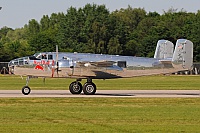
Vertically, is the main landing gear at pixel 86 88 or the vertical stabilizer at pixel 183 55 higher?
the vertical stabilizer at pixel 183 55

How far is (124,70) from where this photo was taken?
1607 inches

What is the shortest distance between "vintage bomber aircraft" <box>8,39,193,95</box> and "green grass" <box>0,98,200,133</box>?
14.6 ft

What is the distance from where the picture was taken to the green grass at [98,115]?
22.6m

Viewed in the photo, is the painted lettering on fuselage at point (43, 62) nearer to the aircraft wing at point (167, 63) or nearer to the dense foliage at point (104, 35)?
the aircraft wing at point (167, 63)

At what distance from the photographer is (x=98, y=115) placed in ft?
87.7

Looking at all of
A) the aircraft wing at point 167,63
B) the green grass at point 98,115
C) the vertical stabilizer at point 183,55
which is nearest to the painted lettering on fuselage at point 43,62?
the green grass at point 98,115

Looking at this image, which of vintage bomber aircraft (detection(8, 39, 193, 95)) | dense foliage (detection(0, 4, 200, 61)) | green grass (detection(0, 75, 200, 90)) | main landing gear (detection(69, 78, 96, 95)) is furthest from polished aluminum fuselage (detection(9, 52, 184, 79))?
dense foliage (detection(0, 4, 200, 61))

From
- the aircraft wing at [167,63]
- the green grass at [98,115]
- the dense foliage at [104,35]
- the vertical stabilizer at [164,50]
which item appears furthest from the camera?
the dense foliage at [104,35]

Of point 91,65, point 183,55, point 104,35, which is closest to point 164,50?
point 183,55

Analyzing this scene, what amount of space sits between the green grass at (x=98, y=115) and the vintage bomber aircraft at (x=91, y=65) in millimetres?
4451

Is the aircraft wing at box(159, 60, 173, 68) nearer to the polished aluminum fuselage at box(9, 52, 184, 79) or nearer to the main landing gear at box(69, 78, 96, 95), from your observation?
the polished aluminum fuselage at box(9, 52, 184, 79)

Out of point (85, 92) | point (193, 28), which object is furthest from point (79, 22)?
point (85, 92)

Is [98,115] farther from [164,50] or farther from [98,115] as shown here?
[164,50]

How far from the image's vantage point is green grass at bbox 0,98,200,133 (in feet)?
74.3
